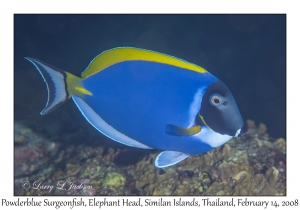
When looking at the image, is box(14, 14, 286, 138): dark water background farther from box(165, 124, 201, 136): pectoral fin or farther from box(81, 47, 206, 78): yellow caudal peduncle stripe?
box(165, 124, 201, 136): pectoral fin

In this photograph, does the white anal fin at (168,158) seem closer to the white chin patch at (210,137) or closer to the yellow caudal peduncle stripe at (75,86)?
the white chin patch at (210,137)

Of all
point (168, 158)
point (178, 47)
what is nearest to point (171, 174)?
point (168, 158)

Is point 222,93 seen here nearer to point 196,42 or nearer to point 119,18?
point 196,42

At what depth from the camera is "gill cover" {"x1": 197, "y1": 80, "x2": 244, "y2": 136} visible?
4.45ft

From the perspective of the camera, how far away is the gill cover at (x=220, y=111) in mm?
1355

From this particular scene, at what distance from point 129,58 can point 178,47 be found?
599 cm

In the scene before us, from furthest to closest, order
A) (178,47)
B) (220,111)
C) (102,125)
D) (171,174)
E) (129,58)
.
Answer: (178,47)
(171,174)
(102,125)
(129,58)
(220,111)

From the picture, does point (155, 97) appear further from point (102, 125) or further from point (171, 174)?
point (171, 174)

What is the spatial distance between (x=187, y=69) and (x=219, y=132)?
43 centimetres

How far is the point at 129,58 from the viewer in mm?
1479

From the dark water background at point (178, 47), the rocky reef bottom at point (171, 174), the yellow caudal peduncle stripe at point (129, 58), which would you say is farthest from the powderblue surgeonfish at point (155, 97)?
the dark water background at point (178, 47)

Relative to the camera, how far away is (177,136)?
1467mm

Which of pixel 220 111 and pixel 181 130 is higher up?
pixel 220 111

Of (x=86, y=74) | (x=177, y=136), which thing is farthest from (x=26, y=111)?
(x=177, y=136)
